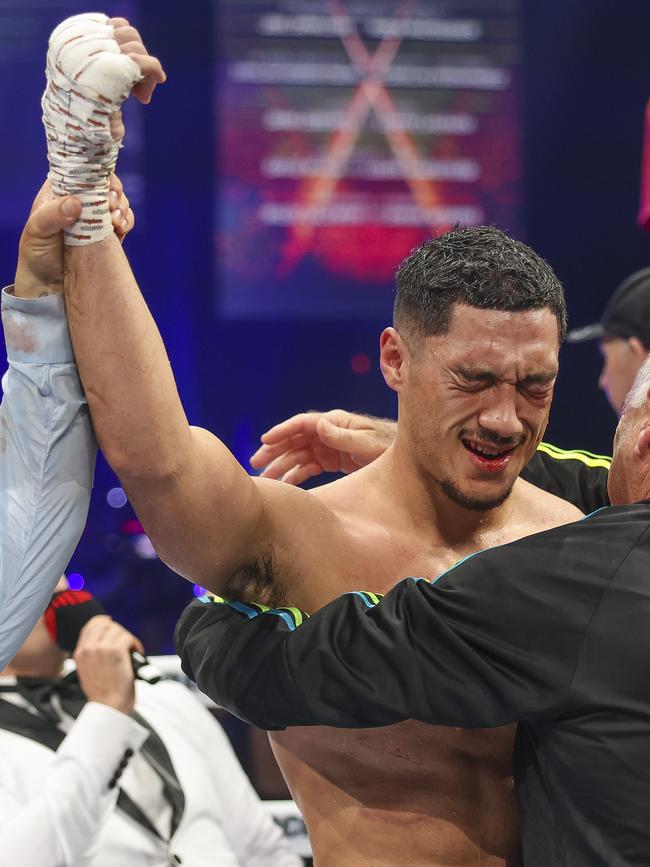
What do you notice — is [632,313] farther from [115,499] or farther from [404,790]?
[115,499]

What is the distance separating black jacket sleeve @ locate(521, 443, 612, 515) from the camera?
5.48ft

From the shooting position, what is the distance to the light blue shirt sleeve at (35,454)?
1.09 meters

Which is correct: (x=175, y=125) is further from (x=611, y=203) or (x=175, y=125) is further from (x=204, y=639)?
(x=204, y=639)

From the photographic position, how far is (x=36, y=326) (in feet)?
3.58

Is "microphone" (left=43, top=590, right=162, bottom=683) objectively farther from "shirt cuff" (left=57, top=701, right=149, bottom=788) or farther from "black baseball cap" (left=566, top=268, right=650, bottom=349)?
"black baseball cap" (left=566, top=268, right=650, bottom=349)

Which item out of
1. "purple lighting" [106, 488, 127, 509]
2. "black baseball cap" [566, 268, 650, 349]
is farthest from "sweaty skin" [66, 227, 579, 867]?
"purple lighting" [106, 488, 127, 509]

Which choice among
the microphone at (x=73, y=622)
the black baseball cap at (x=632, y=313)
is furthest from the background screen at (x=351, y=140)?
the microphone at (x=73, y=622)

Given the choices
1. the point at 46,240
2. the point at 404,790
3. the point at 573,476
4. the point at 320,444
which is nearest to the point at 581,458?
the point at 573,476

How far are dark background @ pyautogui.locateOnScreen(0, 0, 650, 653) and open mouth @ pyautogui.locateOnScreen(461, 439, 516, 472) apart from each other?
3.28m

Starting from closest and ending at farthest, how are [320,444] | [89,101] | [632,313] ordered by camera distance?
1. [89,101]
2. [320,444]
3. [632,313]

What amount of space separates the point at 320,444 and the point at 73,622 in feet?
2.46

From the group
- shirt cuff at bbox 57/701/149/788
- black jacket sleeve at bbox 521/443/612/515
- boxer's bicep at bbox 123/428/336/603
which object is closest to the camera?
boxer's bicep at bbox 123/428/336/603

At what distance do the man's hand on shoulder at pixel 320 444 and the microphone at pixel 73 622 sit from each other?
2.07 ft

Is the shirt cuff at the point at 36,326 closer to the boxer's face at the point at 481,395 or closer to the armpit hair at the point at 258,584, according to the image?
the armpit hair at the point at 258,584
